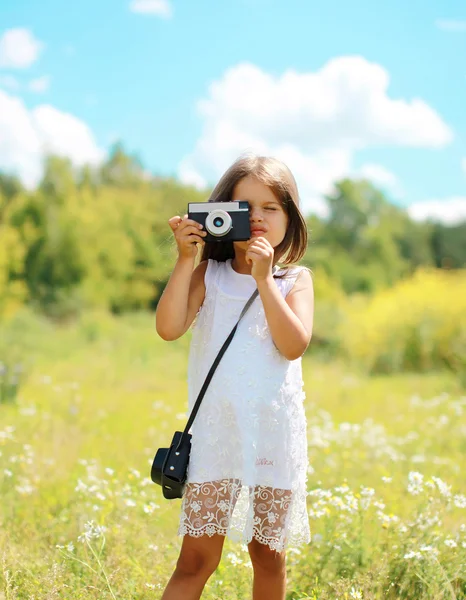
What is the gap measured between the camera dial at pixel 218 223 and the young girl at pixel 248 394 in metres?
0.05

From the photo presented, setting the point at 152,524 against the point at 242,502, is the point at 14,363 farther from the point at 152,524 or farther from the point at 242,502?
the point at 242,502

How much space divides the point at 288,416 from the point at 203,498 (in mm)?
372

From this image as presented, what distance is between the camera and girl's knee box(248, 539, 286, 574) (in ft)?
7.72

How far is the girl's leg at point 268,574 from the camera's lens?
2.35 meters

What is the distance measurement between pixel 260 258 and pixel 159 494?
2221 millimetres

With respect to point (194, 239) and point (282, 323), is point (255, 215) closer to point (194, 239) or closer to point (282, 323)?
point (194, 239)

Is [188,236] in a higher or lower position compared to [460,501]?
higher

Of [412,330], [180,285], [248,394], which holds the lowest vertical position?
[248,394]

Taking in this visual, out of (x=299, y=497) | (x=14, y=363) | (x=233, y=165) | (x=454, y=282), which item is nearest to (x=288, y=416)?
(x=299, y=497)

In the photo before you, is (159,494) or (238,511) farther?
(159,494)

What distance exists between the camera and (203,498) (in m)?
2.25

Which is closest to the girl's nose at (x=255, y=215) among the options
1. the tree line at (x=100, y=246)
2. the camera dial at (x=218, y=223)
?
the camera dial at (x=218, y=223)

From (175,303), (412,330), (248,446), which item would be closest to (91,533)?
(248,446)

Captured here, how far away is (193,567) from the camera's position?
7.33 feet
